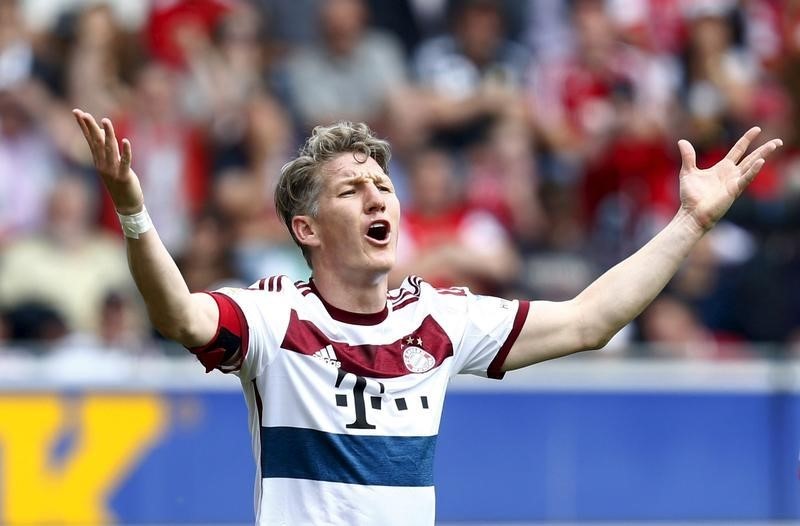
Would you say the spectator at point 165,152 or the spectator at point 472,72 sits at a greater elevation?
the spectator at point 472,72

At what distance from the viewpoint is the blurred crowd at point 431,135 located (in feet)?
37.7

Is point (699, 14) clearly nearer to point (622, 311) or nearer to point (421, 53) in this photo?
point (421, 53)

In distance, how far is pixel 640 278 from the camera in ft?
17.4

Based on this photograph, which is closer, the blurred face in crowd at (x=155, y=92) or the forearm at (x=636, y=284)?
the forearm at (x=636, y=284)

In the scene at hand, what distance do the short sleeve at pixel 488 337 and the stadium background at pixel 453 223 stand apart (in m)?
5.27

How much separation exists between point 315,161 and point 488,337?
900 mm

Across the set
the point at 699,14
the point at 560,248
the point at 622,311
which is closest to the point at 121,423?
the point at 560,248

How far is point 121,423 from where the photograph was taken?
34.2 feet

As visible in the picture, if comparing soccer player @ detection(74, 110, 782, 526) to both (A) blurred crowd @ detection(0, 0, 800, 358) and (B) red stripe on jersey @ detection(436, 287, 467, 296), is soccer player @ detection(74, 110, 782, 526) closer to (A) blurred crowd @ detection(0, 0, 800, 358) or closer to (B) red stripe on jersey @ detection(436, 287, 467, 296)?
(B) red stripe on jersey @ detection(436, 287, 467, 296)

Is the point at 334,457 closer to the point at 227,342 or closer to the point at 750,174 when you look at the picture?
the point at 227,342

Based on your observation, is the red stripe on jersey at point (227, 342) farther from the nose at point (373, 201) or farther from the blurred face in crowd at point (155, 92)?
the blurred face in crowd at point (155, 92)

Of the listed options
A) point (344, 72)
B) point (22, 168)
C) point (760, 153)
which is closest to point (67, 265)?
point (22, 168)

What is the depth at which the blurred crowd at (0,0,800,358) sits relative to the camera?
11.5 metres

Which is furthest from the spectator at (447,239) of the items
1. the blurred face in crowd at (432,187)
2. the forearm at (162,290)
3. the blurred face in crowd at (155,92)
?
the forearm at (162,290)
